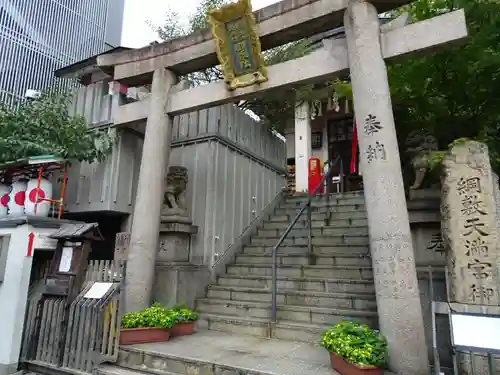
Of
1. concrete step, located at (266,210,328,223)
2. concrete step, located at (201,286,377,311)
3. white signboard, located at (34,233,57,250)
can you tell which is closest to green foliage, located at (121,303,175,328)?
concrete step, located at (201,286,377,311)

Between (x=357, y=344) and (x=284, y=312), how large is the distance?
2.17 metres

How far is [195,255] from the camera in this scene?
24.4 ft

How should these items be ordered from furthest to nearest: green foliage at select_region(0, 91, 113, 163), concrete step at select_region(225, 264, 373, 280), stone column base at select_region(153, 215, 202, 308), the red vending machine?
the red vending machine → green foliage at select_region(0, 91, 113, 163) → stone column base at select_region(153, 215, 202, 308) → concrete step at select_region(225, 264, 373, 280)

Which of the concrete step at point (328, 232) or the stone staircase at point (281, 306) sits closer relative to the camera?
the stone staircase at point (281, 306)

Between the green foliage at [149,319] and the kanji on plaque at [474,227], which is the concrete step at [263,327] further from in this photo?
the kanji on plaque at [474,227]

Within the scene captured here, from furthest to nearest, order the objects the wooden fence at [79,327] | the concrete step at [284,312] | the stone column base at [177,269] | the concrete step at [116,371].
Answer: the stone column base at [177,269], the concrete step at [284,312], the wooden fence at [79,327], the concrete step at [116,371]

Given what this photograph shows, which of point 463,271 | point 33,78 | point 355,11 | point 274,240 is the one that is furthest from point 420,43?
point 33,78

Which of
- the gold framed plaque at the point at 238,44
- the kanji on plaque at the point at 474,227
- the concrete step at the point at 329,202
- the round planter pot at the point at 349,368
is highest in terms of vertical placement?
the gold framed plaque at the point at 238,44

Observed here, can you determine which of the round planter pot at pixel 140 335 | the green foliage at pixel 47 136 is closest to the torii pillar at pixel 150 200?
the round planter pot at pixel 140 335

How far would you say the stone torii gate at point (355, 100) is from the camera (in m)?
4.10

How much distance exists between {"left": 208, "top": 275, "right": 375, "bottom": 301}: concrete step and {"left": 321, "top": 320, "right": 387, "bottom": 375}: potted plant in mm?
1921

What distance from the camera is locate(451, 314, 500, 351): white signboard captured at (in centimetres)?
304

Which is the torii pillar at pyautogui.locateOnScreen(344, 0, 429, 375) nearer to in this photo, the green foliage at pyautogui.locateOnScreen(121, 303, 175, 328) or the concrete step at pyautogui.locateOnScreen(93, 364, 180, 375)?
the concrete step at pyautogui.locateOnScreen(93, 364, 180, 375)

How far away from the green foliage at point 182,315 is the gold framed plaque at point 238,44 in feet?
12.5
